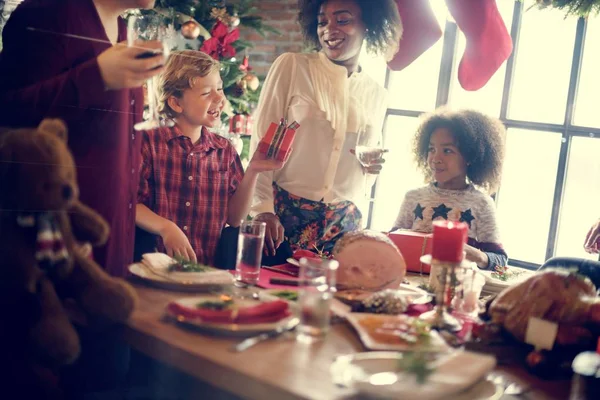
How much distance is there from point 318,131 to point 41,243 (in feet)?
4.21

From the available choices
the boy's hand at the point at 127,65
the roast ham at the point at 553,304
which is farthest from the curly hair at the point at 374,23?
the boy's hand at the point at 127,65

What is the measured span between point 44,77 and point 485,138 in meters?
1.86

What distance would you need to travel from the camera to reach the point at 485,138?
7.69ft

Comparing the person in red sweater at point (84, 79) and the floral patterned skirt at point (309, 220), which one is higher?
the person in red sweater at point (84, 79)

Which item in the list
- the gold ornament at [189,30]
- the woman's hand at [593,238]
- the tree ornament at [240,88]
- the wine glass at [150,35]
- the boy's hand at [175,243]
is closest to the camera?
the wine glass at [150,35]

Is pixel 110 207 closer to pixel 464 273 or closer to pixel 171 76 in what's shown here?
pixel 171 76

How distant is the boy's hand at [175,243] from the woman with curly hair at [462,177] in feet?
3.67

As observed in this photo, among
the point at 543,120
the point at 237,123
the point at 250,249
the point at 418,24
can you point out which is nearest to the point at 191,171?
the point at 250,249

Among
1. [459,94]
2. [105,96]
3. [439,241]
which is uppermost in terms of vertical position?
[459,94]

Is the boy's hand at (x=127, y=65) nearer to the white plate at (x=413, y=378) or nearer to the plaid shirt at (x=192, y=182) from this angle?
the plaid shirt at (x=192, y=182)

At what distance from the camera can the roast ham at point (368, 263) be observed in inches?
51.4

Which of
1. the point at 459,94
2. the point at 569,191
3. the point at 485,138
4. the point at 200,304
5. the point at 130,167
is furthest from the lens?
the point at 459,94

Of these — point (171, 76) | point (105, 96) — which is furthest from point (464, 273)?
point (105, 96)

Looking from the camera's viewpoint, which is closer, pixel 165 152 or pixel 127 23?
pixel 127 23
